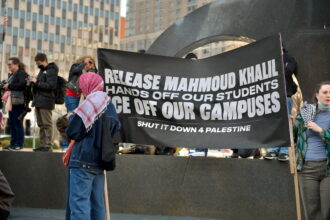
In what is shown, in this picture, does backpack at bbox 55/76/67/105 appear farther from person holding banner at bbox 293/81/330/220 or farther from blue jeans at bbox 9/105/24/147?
person holding banner at bbox 293/81/330/220

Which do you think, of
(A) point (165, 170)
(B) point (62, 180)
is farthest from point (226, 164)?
(B) point (62, 180)

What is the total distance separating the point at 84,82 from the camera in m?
5.20

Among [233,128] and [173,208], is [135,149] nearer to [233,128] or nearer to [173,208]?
[173,208]

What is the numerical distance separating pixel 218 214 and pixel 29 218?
99.8 inches

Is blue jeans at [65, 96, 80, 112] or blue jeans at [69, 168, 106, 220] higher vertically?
blue jeans at [65, 96, 80, 112]

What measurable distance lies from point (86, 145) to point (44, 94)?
12.6ft

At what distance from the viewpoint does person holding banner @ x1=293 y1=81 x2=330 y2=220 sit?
5.32 metres

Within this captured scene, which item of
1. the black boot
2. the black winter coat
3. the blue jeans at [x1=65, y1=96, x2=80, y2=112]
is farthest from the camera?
the black winter coat

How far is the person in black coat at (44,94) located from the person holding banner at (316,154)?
445 centimetres

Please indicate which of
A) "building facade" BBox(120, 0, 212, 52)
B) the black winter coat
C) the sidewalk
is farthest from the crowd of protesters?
"building facade" BBox(120, 0, 212, 52)

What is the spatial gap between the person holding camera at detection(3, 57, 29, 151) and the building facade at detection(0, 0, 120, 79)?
2957 inches

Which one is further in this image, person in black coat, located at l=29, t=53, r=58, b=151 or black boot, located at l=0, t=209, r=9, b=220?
person in black coat, located at l=29, t=53, r=58, b=151

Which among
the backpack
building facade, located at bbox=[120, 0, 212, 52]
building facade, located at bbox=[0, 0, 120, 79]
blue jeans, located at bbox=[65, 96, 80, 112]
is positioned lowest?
blue jeans, located at bbox=[65, 96, 80, 112]

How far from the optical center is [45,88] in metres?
8.62
